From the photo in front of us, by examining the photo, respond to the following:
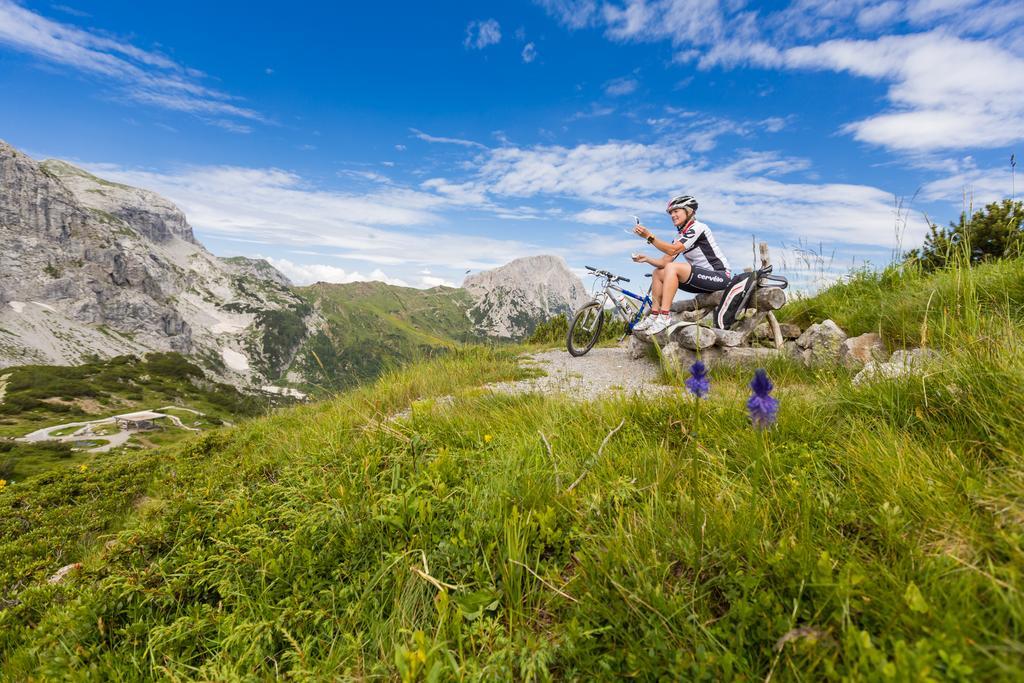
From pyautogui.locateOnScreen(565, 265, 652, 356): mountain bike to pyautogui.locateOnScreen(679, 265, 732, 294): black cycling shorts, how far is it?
4.66 ft

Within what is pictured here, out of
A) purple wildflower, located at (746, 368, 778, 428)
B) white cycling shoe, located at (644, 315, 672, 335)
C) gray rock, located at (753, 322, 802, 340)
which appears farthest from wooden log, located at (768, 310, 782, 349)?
purple wildflower, located at (746, 368, 778, 428)

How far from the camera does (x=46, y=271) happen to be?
16175 centimetres

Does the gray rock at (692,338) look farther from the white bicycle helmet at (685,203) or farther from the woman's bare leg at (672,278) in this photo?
the white bicycle helmet at (685,203)

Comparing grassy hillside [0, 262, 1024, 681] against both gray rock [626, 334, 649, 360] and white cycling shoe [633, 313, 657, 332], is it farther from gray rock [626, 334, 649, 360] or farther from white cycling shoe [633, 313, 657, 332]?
gray rock [626, 334, 649, 360]

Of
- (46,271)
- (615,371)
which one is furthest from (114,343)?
(615,371)

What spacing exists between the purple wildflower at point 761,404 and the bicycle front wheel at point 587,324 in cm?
987

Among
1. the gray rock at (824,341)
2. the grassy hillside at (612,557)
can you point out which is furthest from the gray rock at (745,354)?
the grassy hillside at (612,557)

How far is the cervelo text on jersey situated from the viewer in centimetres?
918

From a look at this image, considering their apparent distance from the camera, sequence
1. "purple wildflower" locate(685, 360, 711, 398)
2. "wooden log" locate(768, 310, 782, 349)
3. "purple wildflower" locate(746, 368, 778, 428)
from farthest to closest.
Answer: "wooden log" locate(768, 310, 782, 349)
"purple wildflower" locate(685, 360, 711, 398)
"purple wildflower" locate(746, 368, 778, 428)

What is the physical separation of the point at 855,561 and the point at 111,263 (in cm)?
24978

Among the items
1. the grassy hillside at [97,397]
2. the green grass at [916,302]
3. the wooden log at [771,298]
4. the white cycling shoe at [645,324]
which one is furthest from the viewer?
the grassy hillside at [97,397]

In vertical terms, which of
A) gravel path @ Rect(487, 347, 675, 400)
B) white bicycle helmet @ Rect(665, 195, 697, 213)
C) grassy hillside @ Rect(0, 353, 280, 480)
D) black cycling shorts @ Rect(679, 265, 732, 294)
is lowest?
grassy hillside @ Rect(0, 353, 280, 480)

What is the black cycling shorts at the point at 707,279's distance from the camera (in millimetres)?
9414

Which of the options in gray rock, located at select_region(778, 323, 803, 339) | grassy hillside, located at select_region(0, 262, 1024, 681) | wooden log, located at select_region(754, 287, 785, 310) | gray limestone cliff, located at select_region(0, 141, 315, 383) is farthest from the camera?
gray limestone cliff, located at select_region(0, 141, 315, 383)
